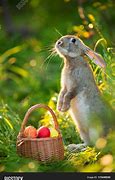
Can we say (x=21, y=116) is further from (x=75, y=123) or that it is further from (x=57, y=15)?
(x=57, y=15)

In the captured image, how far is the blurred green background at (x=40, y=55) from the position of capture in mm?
5301

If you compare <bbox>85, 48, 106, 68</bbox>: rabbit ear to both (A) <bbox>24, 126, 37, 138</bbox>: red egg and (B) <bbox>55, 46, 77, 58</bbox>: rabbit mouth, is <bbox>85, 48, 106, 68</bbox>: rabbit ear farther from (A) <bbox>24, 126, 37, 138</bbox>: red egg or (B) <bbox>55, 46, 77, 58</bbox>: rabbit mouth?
(A) <bbox>24, 126, 37, 138</bbox>: red egg

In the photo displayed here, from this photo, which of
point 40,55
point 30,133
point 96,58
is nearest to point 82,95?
point 96,58

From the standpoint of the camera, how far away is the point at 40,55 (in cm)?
807

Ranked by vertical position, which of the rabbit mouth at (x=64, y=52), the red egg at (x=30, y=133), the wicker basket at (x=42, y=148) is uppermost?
the rabbit mouth at (x=64, y=52)

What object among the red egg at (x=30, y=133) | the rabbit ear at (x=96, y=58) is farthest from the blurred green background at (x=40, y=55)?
the red egg at (x=30, y=133)

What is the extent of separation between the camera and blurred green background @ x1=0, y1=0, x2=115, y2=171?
530 centimetres

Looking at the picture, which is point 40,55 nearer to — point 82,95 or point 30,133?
point 82,95

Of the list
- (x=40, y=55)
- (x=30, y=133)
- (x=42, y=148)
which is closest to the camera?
(x=42, y=148)

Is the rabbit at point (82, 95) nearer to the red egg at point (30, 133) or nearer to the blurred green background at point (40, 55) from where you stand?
the blurred green background at point (40, 55)

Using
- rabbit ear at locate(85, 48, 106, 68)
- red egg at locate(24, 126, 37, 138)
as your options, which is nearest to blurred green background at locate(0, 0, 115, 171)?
rabbit ear at locate(85, 48, 106, 68)

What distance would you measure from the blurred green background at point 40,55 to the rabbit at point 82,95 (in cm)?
10

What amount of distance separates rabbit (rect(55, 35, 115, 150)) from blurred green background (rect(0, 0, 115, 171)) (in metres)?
0.10

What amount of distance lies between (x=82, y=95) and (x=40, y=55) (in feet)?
9.39
